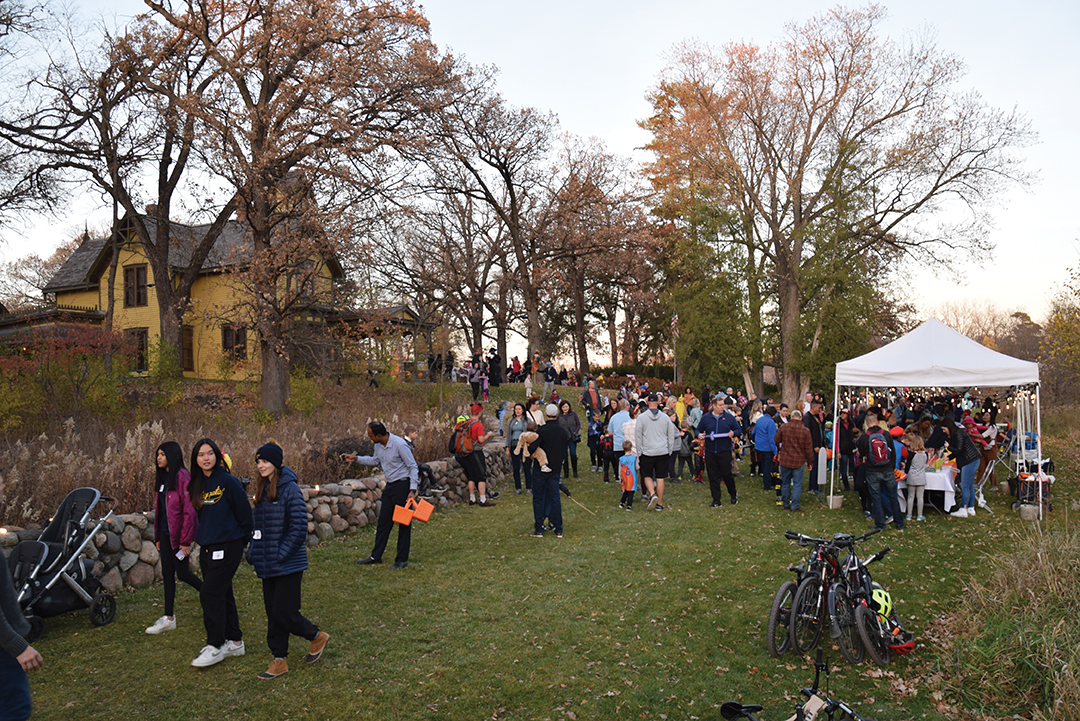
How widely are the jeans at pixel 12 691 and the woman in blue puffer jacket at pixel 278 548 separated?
2.13m

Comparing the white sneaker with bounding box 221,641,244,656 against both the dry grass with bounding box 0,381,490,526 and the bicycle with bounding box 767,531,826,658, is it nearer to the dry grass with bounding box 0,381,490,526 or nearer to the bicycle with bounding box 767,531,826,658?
the dry grass with bounding box 0,381,490,526

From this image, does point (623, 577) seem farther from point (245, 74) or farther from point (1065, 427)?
point (1065, 427)

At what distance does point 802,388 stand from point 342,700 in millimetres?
30399

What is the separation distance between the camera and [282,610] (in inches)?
213

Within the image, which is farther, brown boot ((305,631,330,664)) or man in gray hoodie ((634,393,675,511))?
man in gray hoodie ((634,393,675,511))

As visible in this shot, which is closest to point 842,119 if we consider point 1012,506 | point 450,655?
point 1012,506

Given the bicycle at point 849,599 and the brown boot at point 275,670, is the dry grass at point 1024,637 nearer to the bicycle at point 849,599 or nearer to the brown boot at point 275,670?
the bicycle at point 849,599

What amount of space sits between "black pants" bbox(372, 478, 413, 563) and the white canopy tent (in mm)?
7450

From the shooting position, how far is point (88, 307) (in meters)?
34.5

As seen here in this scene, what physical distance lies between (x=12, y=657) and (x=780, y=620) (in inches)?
211

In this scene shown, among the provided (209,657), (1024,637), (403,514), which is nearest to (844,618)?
(1024,637)

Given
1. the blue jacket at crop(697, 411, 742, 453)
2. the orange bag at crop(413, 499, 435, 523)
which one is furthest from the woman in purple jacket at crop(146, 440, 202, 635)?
the blue jacket at crop(697, 411, 742, 453)

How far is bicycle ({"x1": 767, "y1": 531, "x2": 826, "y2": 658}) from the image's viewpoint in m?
5.95

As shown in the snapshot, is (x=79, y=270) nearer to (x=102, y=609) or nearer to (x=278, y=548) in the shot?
(x=102, y=609)
